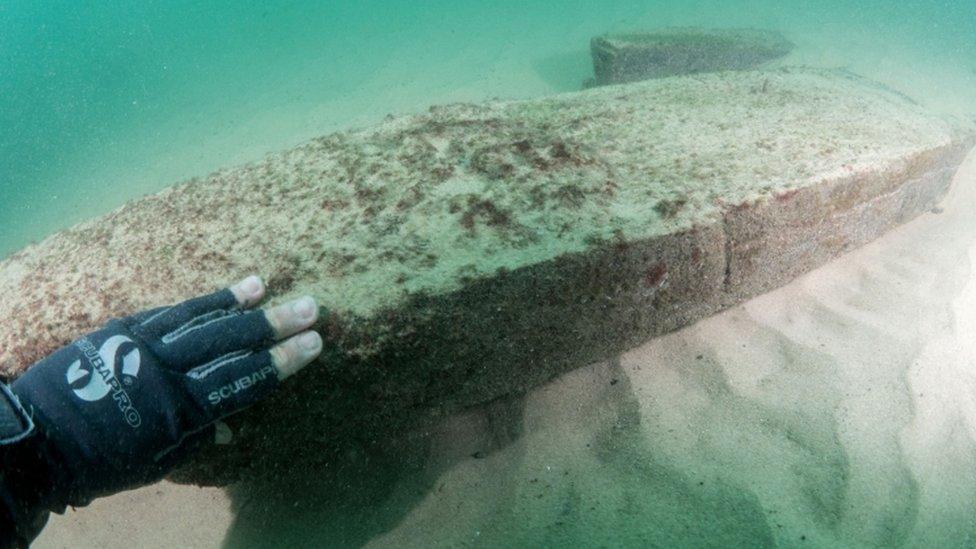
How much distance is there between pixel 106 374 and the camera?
1.46 meters

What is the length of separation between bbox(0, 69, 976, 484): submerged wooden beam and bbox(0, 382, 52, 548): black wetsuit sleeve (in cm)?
46

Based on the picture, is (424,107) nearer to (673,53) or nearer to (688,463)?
(673,53)

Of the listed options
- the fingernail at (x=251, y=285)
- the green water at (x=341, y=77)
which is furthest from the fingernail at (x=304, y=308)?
the green water at (x=341, y=77)

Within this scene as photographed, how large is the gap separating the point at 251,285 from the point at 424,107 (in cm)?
822

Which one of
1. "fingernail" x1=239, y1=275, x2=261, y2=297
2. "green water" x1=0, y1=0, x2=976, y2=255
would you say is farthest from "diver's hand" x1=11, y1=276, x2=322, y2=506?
"green water" x1=0, y1=0, x2=976, y2=255

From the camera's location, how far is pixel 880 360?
7.79 ft

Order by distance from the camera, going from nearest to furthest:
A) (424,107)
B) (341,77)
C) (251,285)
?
(251,285), (424,107), (341,77)

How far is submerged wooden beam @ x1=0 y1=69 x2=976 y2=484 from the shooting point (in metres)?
1.78

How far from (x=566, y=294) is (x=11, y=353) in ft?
6.85

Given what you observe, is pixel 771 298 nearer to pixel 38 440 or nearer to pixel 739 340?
pixel 739 340

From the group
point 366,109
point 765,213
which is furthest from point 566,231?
point 366,109

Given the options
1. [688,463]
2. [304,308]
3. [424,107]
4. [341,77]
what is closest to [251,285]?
[304,308]

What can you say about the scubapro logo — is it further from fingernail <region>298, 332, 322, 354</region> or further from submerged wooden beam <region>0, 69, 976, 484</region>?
fingernail <region>298, 332, 322, 354</region>

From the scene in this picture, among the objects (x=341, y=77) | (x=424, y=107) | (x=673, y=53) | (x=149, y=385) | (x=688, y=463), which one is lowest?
(x=688, y=463)
